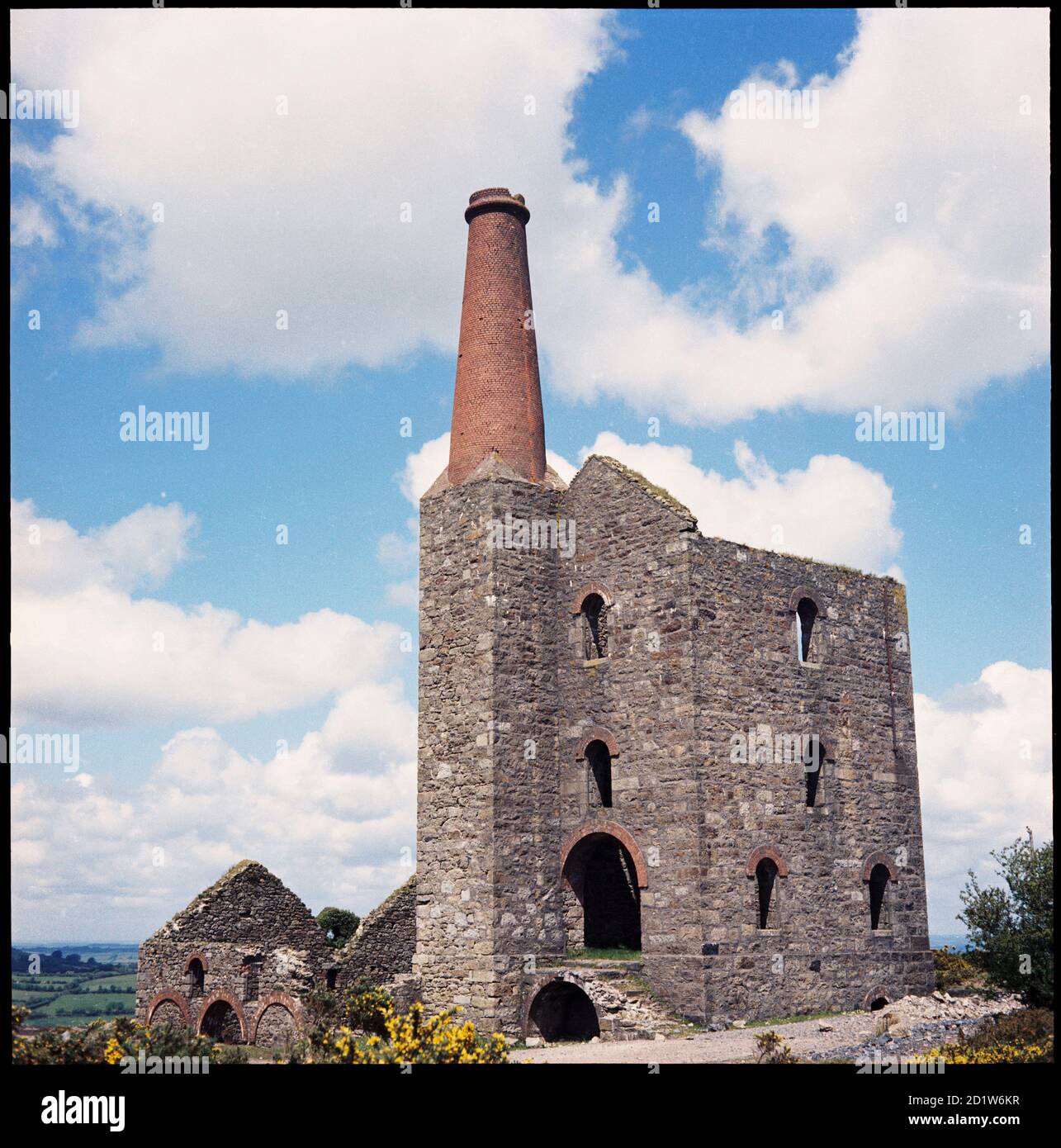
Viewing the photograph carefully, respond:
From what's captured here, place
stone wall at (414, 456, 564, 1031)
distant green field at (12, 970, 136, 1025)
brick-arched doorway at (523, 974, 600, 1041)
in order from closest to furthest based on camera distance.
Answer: brick-arched doorway at (523, 974, 600, 1041)
stone wall at (414, 456, 564, 1031)
distant green field at (12, 970, 136, 1025)

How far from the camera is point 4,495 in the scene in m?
9.80

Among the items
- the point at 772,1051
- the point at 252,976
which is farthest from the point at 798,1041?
the point at 252,976

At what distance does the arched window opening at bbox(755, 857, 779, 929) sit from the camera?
2155 centimetres

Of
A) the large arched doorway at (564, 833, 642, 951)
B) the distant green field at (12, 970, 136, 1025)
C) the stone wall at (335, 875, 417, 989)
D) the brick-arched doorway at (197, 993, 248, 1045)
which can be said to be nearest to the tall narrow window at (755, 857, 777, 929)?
the large arched doorway at (564, 833, 642, 951)

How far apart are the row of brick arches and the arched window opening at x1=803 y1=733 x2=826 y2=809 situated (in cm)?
1023

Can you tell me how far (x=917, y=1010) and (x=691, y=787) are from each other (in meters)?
5.54

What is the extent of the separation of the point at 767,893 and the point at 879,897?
3815 mm

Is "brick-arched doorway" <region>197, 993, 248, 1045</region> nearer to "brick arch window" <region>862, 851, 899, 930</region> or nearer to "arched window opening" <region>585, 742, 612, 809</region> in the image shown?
"arched window opening" <region>585, 742, 612, 809</region>

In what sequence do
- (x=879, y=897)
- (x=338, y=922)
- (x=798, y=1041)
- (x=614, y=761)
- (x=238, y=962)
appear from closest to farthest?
(x=798, y=1041) < (x=614, y=761) < (x=879, y=897) < (x=238, y=962) < (x=338, y=922)

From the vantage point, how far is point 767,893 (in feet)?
71.5

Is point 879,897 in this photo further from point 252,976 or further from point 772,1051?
point 252,976

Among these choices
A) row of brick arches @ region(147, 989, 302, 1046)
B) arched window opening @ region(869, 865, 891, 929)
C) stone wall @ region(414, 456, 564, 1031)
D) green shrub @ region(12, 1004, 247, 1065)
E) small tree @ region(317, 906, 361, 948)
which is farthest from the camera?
small tree @ region(317, 906, 361, 948)

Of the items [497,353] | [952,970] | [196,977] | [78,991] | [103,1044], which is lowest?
[78,991]
